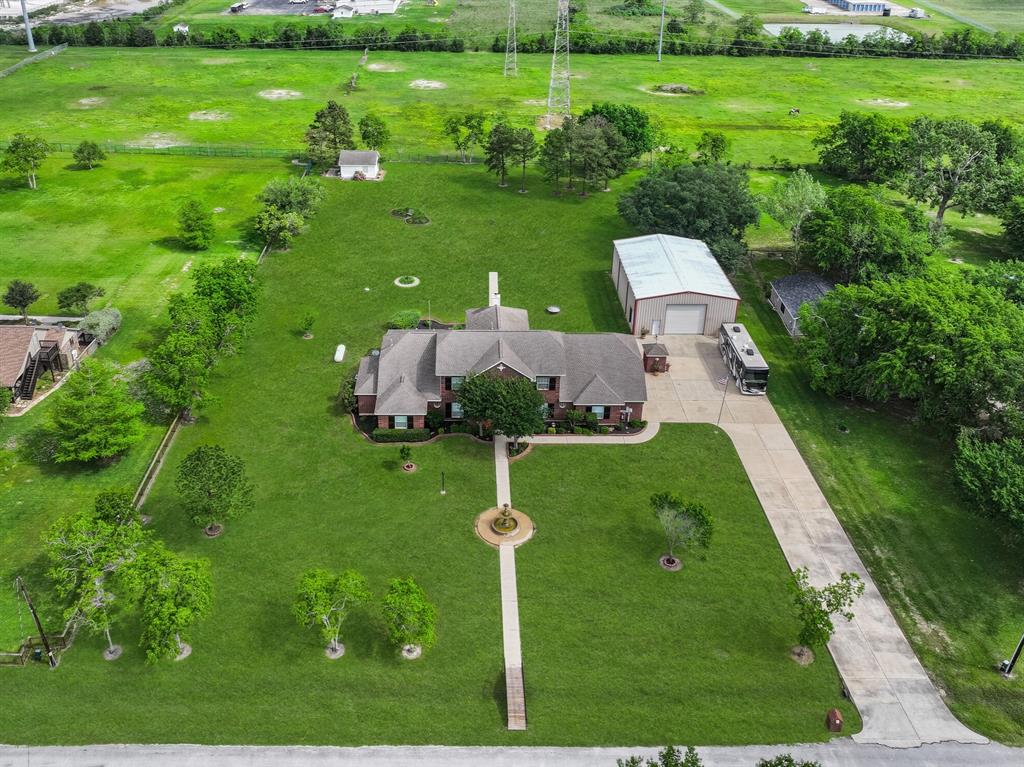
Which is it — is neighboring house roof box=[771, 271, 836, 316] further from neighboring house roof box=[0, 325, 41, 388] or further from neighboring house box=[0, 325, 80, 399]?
neighboring house roof box=[0, 325, 41, 388]

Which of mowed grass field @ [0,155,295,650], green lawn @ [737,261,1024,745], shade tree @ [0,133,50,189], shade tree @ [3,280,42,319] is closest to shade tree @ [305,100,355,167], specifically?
mowed grass field @ [0,155,295,650]

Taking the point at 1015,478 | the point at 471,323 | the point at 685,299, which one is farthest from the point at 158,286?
the point at 1015,478

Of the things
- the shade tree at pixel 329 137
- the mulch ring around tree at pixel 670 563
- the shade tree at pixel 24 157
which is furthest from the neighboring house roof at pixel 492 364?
the shade tree at pixel 24 157

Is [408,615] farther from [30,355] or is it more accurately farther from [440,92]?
[440,92]

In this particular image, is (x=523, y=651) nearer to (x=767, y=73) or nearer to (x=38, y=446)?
(x=38, y=446)

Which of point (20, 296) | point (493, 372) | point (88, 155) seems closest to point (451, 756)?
point (493, 372)

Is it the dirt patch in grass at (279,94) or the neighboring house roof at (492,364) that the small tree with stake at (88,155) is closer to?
the dirt patch in grass at (279,94)
